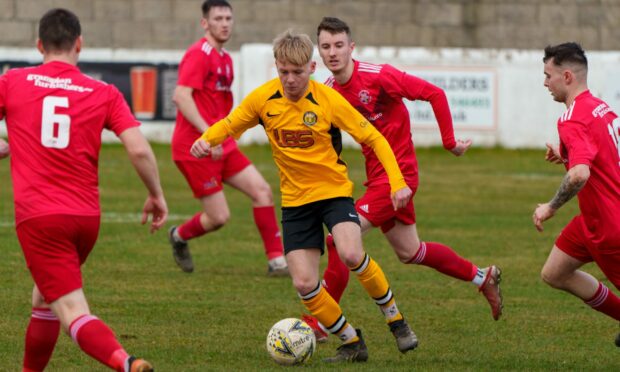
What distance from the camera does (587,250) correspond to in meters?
7.15

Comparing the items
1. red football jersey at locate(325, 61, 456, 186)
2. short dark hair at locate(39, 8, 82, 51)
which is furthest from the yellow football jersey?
short dark hair at locate(39, 8, 82, 51)

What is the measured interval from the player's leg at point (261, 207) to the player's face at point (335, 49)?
2.93 m

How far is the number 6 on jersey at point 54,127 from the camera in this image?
19.3 ft

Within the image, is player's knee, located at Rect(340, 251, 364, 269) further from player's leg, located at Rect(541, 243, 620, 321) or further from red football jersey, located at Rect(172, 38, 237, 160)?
red football jersey, located at Rect(172, 38, 237, 160)

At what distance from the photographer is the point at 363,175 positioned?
19.2m

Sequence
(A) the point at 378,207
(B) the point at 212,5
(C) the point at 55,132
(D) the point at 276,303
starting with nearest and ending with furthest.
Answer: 1. (C) the point at 55,132
2. (A) the point at 378,207
3. (D) the point at 276,303
4. (B) the point at 212,5

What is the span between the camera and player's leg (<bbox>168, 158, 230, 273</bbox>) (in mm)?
10680

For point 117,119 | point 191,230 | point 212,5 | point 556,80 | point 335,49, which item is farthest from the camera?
point 191,230

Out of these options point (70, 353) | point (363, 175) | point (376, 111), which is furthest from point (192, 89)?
point (363, 175)

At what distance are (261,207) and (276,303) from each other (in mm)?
1774

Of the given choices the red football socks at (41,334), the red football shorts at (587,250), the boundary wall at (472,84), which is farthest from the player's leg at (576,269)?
the boundary wall at (472,84)

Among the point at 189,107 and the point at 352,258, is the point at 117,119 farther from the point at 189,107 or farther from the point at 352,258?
the point at 189,107

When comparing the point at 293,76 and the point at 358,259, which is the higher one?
the point at 293,76

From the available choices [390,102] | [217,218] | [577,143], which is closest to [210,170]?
[217,218]
